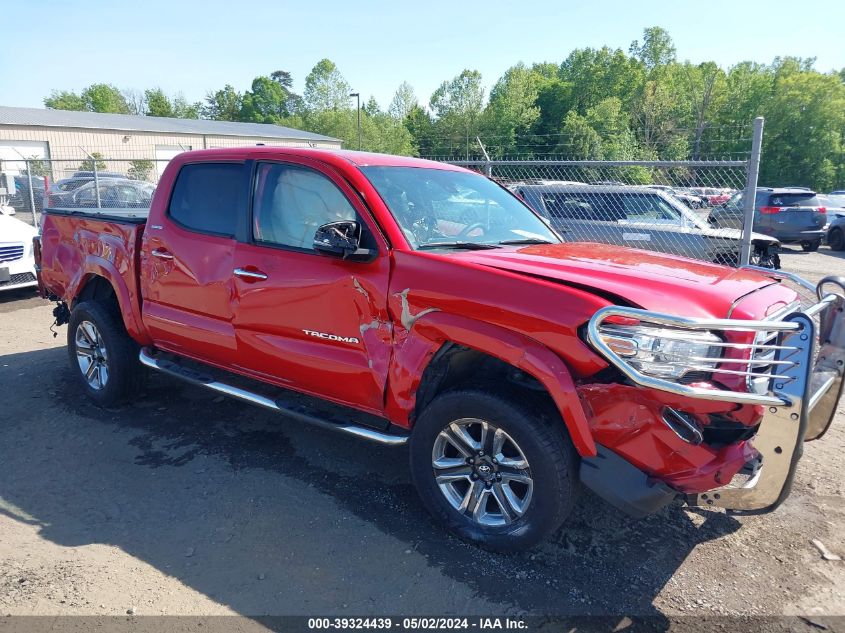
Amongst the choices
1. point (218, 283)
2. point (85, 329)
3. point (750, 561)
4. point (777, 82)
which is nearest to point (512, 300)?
point (750, 561)

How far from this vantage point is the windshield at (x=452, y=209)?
144 inches

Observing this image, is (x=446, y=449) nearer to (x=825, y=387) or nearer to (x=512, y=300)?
(x=512, y=300)

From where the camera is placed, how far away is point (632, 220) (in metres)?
9.04

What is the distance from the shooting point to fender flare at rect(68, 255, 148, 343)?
4805 mm

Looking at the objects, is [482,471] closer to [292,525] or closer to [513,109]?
[292,525]

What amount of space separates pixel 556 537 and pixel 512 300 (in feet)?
4.50

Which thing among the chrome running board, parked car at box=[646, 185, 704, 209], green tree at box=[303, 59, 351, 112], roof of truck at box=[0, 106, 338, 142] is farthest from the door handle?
green tree at box=[303, 59, 351, 112]

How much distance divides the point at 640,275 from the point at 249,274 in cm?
232

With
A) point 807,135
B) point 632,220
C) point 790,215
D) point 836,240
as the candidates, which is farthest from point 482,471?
point 807,135

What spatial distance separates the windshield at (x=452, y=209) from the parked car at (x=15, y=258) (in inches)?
275

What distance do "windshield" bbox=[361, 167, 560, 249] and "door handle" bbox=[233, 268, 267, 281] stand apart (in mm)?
896

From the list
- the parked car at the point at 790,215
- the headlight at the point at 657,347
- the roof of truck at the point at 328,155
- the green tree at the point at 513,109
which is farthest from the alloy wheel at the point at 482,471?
the green tree at the point at 513,109

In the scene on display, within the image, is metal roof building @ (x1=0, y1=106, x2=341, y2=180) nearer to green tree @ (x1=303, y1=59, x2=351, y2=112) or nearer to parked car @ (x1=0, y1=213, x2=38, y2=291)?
green tree @ (x1=303, y1=59, x2=351, y2=112)

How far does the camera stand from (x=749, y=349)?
2.75 m
